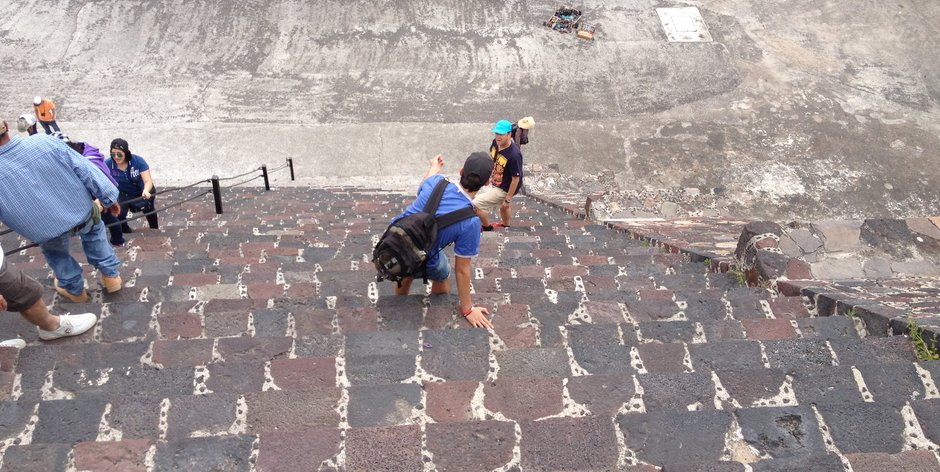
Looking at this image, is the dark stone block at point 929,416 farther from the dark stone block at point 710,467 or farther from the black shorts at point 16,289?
the black shorts at point 16,289

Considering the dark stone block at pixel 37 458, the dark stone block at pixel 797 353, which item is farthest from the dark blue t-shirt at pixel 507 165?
the dark stone block at pixel 37 458

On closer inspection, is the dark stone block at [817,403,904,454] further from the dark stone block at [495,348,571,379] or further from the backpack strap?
the backpack strap

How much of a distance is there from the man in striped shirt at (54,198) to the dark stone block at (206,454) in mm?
2125

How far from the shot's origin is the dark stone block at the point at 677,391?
2.71 metres

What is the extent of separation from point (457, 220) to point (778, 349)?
1.84 meters

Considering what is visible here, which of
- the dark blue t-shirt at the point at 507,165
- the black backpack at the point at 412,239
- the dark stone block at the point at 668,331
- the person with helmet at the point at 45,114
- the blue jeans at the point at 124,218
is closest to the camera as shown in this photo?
the black backpack at the point at 412,239

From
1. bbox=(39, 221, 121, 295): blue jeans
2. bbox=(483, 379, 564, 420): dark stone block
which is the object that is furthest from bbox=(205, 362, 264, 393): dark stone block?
bbox=(39, 221, 121, 295): blue jeans

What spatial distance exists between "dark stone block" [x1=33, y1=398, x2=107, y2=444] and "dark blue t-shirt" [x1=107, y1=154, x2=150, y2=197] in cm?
390

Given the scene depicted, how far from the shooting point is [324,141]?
11039 mm

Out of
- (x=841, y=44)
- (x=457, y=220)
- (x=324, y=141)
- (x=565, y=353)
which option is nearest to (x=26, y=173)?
(x=457, y=220)

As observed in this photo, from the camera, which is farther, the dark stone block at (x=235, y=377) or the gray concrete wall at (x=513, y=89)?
the gray concrete wall at (x=513, y=89)

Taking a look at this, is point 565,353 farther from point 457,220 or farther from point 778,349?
point 778,349

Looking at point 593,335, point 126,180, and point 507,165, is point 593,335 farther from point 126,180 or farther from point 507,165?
point 126,180

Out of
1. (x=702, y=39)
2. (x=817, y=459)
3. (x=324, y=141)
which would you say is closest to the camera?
(x=817, y=459)
